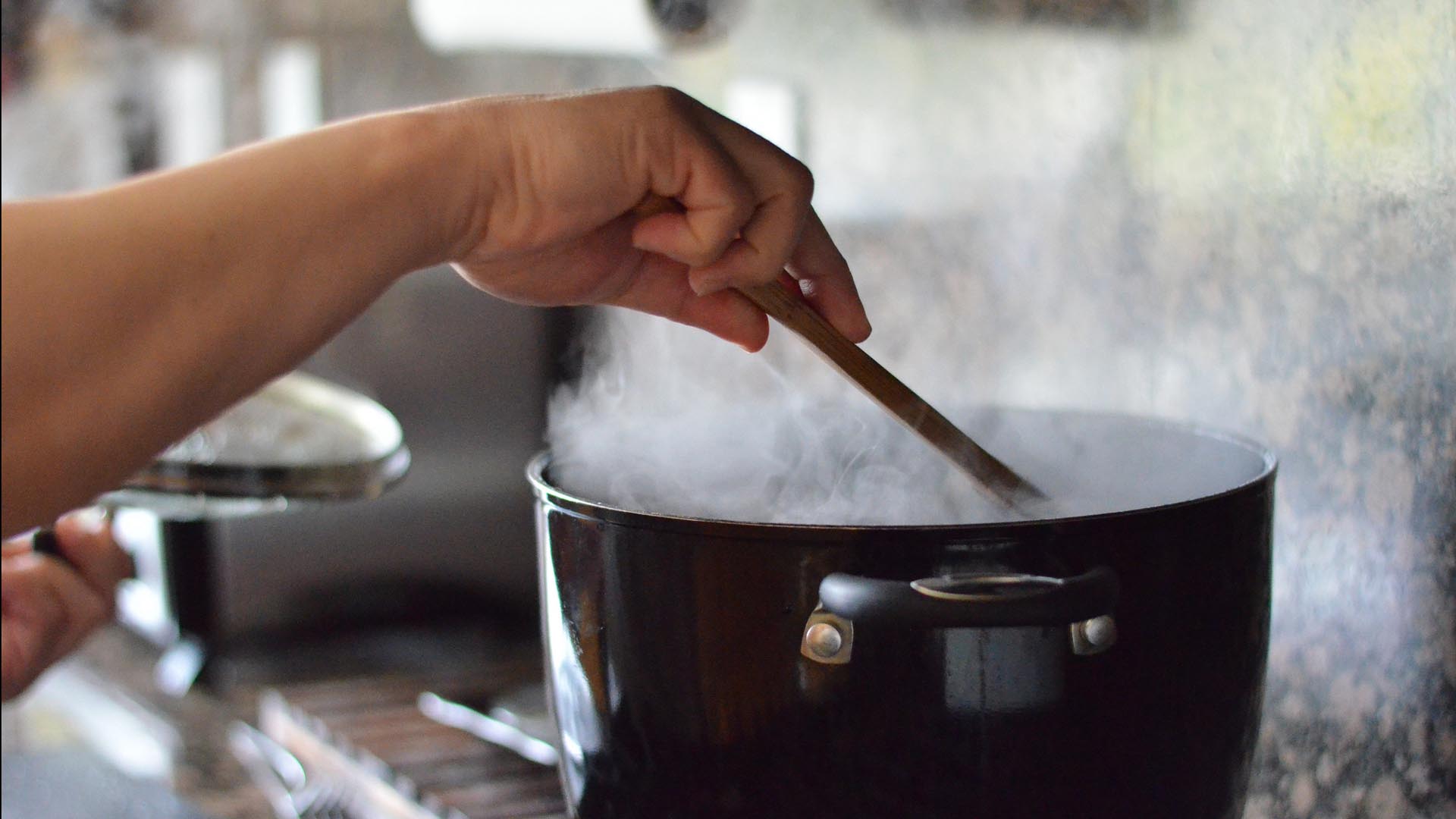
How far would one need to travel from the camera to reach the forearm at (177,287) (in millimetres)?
583

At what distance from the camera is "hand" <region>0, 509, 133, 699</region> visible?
131 cm

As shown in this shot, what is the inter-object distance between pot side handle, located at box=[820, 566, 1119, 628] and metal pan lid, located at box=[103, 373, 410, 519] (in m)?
0.69

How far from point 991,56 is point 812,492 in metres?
0.53

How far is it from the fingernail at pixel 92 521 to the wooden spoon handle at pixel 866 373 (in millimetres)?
822

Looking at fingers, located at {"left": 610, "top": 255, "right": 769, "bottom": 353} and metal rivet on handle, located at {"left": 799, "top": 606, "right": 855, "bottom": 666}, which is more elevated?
fingers, located at {"left": 610, "top": 255, "right": 769, "bottom": 353}

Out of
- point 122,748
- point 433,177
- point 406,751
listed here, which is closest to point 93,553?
point 406,751

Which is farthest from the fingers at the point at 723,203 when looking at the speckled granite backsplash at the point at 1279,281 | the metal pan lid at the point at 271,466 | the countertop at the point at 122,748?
the countertop at the point at 122,748

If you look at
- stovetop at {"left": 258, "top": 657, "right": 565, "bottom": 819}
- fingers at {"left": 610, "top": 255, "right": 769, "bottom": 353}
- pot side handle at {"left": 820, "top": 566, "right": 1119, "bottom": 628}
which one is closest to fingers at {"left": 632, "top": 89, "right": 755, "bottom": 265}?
fingers at {"left": 610, "top": 255, "right": 769, "bottom": 353}

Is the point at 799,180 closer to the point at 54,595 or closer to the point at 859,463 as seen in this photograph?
the point at 859,463

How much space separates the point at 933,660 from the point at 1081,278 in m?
0.66

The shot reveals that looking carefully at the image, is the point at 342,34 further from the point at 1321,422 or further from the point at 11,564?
the point at 1321,422

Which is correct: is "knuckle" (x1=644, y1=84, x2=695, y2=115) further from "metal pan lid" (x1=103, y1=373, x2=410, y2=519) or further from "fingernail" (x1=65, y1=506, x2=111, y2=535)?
"fingernail" (x1=65, y1=506, x2=111, y2=535)

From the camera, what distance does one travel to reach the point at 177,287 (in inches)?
23.9

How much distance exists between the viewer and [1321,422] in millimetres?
1060
